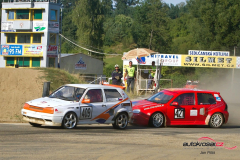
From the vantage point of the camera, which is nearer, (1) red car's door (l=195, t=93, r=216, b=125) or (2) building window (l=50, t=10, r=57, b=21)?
(1) red car's door (l=195, t=93, r=216, b=125)

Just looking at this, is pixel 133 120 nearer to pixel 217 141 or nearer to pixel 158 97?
pixel 158 97

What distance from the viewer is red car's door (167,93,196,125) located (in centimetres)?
1305

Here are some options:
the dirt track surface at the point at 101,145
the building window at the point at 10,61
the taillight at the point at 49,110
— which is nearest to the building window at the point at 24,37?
the building window at the point at 10,61

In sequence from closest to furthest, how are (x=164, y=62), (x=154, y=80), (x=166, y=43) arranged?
(x=154, y=80) → (x=164, y=62) → (x=166, y=43)

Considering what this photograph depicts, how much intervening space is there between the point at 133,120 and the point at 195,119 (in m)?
2.31

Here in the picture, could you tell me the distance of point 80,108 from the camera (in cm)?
1091

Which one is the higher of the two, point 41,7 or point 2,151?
point 41,7

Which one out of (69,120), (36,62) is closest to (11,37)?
(36,62)

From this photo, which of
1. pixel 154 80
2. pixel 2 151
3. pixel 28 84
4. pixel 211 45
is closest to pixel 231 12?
pixel 211 45

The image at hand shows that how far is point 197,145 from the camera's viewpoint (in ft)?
29.5

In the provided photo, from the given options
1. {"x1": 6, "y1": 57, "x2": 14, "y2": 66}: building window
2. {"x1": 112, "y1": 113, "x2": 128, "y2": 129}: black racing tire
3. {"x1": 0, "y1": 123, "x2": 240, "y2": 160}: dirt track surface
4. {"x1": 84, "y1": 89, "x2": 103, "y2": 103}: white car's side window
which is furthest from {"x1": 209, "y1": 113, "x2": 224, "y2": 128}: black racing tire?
{"x1": 6, "y1": 57, "x2": 14, "y2": 66}: building window

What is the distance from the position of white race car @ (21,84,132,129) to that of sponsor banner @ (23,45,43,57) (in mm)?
42020

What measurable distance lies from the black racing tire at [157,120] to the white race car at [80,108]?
3.52ft

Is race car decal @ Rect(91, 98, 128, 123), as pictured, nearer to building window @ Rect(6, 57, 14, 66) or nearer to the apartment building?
the apartment building
